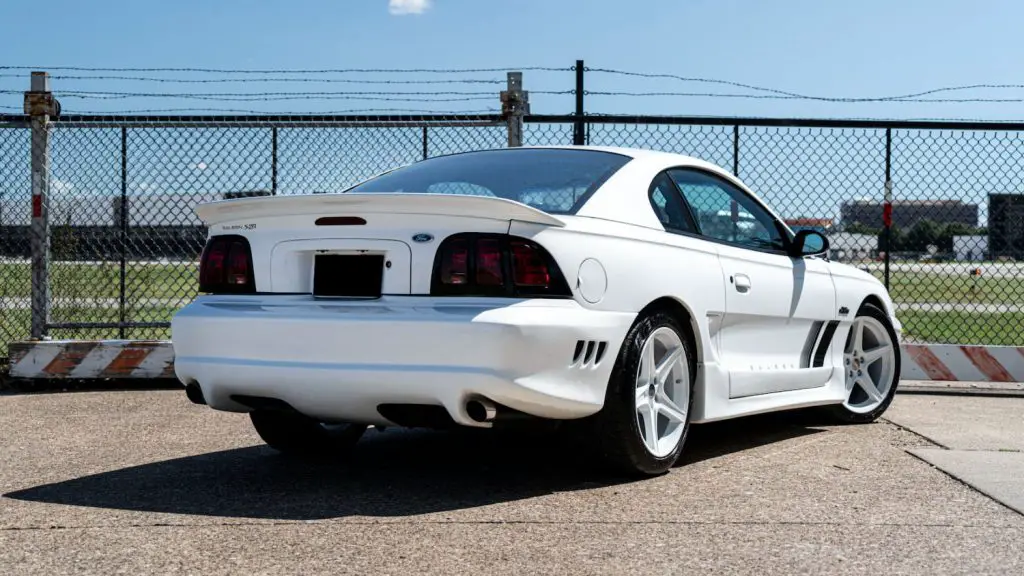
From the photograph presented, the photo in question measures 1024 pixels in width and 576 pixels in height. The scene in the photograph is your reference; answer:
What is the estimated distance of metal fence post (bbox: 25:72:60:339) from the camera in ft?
27.8

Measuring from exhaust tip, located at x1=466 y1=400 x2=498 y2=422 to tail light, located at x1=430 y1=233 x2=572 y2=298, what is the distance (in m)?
0.41

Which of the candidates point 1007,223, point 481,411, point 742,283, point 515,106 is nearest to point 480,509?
point 481,411

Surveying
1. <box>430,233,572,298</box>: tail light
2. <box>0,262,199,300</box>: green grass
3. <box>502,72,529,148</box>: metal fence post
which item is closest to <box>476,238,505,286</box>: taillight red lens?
<box>430,233,572,298</box>: tail light

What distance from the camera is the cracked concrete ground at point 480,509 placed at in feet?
11.4

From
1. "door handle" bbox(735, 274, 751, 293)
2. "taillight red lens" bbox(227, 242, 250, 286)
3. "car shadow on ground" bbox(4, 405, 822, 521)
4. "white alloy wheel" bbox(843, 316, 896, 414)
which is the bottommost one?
"car shadow on ground" bbox(4, 405, 822, 521)

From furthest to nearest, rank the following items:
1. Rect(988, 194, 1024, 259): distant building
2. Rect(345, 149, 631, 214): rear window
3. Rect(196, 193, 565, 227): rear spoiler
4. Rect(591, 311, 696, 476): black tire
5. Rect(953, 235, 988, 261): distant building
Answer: Rect(953, 235, 988, 261): distant building, Rect(988, 194, 1024, 259): distant building, Rect(345, 149, 631, 214): rear window, Rect(591, 311, 696, 476): black tire, Rect(196, 193, 565, 227): rear spoiler

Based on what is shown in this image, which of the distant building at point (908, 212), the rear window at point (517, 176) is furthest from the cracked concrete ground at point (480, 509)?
the distant building at point (908, 212)

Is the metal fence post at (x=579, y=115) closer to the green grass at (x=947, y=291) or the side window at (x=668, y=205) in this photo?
the side window at (x=668, y=205)

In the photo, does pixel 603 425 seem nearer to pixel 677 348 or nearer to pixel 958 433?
pixel 677 348

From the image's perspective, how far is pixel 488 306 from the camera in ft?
13.6

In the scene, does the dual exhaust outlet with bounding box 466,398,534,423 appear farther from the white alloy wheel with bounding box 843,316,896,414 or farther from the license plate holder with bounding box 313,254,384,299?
the white alloy wheel with bounding box 843,316,896,414

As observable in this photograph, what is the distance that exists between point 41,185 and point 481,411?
5683 mm

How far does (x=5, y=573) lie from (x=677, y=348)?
2.77m

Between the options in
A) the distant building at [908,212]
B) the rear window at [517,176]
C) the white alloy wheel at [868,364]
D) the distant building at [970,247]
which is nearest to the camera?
the rear window at [517,176]
